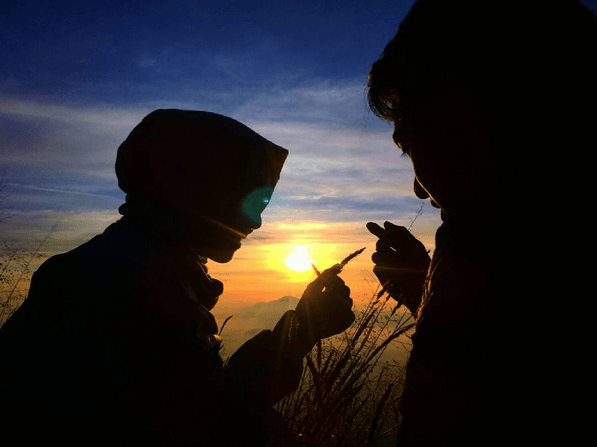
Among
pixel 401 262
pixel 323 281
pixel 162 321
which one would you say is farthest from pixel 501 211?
pixel 162 321

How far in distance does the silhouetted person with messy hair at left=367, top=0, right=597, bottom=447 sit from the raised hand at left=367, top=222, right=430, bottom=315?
825 millimetres

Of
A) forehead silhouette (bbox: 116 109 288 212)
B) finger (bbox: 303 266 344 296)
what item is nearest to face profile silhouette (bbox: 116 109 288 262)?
forehead silhouette (bbox: 116 109 288 212)

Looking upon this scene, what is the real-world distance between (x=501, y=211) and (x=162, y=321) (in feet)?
4.69

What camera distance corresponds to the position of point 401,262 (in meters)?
1.76

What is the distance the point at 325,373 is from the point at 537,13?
1.50 meters

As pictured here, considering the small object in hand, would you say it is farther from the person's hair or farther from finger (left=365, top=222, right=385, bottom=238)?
the person's hair

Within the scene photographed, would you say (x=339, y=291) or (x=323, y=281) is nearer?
(x=323, y=281)

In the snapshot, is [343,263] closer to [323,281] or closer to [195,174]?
[323,281]

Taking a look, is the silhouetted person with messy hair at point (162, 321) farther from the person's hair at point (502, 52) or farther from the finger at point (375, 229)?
the person's hair at point (502, 52)

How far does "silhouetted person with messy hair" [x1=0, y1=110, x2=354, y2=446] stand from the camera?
139 centimetres

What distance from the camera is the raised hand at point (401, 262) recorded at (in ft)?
5.78

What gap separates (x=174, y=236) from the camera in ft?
6.39

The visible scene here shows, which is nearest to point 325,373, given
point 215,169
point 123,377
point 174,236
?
point 123,377

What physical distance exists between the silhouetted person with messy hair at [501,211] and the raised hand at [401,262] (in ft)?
2.71
